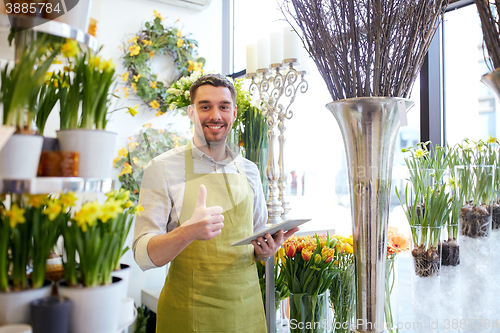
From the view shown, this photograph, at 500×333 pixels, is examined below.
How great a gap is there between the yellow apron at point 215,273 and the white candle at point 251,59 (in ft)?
2.53

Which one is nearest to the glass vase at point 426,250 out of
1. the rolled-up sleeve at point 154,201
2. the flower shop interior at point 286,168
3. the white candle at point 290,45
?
the flower shop interior at point 286,168

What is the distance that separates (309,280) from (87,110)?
987 mm

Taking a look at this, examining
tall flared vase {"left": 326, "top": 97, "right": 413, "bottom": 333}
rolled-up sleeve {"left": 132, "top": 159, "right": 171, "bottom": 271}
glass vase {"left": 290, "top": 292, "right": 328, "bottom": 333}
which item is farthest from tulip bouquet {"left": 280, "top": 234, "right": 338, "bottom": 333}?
rolled-up sleeve {"left": 132, "top": 159, "right": 171, "bottom": 271}

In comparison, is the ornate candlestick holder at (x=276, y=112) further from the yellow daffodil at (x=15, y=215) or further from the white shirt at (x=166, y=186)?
the yellow daffodil at (x=15, y=215)

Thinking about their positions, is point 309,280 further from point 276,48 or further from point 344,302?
point 276,48

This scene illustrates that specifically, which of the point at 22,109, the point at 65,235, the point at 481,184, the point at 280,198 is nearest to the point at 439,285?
the point at 481,184

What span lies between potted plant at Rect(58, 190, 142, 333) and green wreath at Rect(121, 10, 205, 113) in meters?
2.10

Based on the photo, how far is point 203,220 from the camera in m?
0.84

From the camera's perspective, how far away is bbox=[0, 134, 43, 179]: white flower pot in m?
0.44

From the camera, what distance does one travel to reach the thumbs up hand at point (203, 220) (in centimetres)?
84

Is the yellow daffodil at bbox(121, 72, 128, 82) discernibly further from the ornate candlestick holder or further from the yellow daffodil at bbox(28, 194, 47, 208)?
the yellow daffodil at bbox(28, 194, 47, 208)

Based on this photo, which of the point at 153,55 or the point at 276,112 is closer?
the point at 276,112

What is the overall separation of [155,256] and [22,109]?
578 millimetres

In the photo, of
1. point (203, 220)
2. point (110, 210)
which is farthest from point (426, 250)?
point (110, 210)
